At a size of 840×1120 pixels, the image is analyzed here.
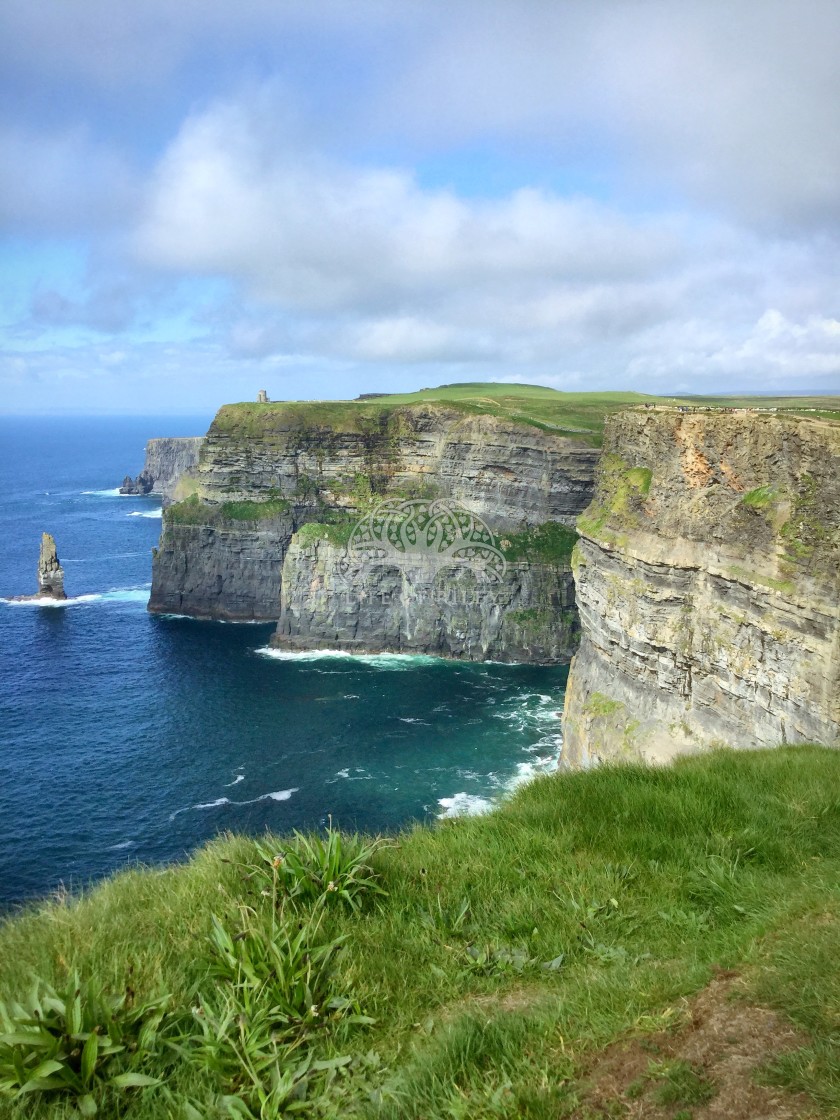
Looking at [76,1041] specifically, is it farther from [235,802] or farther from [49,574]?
[49,574]

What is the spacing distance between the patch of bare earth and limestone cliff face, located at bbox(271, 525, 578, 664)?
70219 mm

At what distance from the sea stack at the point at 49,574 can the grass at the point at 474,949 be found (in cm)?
9067

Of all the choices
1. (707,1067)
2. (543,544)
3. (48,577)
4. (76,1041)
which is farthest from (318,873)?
(48,577)

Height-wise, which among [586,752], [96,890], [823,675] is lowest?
[586,752]

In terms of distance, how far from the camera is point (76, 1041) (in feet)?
17.5

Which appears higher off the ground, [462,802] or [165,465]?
[165,465]

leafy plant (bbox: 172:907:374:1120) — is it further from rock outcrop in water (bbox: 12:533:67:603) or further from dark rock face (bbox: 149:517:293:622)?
rock outcrop in water (bbox: 12:533:67:603)

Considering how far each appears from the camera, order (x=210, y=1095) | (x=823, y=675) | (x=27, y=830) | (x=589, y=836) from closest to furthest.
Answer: (x=210, y=1095)
(x=589, y=836)
(x=823, y=675)
(x=27, y=830)

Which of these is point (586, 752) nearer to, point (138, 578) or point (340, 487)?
point (340, 487)

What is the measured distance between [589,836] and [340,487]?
3056 inches

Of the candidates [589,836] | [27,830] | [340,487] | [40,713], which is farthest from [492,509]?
[589,836]

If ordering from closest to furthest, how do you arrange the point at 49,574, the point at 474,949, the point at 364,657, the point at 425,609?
the point at 474,949 < the point at 364,657 < the point at 425,609 < the point at 49,574

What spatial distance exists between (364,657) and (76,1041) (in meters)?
71.2

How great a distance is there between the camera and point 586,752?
35031mm
